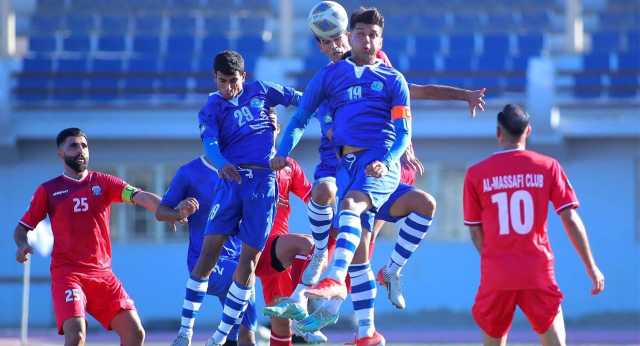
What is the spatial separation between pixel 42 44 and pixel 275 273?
1393 centimetres

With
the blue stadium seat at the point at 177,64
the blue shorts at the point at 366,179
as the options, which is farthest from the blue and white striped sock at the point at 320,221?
the blue stadium seat at the point at 177,64

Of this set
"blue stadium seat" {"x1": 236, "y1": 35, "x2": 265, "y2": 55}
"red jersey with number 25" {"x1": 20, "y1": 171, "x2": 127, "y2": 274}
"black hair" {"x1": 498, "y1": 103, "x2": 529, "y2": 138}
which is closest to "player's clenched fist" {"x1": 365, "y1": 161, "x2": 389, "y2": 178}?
"black hair" {"x1": 498, "y1": 103, "x2": 529, "y2": 138}

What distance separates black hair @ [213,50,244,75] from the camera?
10.6 m

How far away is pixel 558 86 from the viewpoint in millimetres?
22297

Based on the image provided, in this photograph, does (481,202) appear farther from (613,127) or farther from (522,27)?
(522,27)

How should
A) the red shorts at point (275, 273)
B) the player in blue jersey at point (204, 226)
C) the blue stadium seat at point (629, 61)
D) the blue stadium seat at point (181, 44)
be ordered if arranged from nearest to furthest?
the red shorts at point (275, 273) < the player in blue jersey at point (204, 226) < the blue stadium seat at point (629, 61) < the blue stadium seat at point (181, 44)

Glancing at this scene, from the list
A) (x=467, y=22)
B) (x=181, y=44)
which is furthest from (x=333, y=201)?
(x=467, y=22)

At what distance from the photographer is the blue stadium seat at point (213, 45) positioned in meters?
23.9

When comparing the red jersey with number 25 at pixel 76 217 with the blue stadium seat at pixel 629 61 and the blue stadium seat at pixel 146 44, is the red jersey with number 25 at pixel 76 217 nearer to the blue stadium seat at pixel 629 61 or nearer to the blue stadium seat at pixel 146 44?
the blue stadium seat at pixel 146 44

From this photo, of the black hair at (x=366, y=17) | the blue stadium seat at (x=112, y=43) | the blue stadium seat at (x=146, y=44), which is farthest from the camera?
the blue stadium seat at (x=112, y=43)

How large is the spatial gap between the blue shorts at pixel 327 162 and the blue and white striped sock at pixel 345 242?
62 centimetres

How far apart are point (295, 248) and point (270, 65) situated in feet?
36.7

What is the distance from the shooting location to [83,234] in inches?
431

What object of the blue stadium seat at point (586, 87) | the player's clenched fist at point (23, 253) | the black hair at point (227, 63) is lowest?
the player's clenched fist at point (23, 253)
